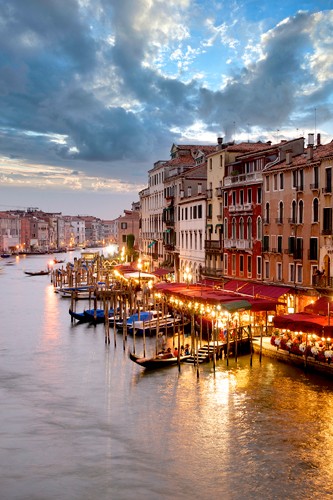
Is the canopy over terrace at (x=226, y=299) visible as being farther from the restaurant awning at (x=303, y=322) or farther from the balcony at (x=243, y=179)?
the balcony at (x=243, y=179)

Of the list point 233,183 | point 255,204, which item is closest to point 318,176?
point 255,204

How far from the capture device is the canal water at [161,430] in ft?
54.6

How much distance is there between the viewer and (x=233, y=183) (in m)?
42.2

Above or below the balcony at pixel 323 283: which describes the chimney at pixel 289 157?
above

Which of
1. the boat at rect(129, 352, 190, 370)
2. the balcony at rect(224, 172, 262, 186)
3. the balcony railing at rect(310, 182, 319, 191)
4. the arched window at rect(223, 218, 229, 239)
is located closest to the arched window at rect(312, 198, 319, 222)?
the balcony railing at rect(310, 182, 319, 191)

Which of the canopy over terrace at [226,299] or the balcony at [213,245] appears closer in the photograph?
the canopy over terrace at [226,299]

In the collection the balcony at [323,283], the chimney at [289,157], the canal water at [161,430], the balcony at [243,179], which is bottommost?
the canal water at [161,430]

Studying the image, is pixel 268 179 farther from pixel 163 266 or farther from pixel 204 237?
pixel 163 266

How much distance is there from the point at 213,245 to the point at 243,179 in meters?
6.51

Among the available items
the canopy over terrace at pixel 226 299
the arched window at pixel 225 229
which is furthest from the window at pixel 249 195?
the canopy over terrace at pixel 226 299

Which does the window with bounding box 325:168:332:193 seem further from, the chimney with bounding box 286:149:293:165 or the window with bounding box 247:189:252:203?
the window with bounding box 247:189:252:203

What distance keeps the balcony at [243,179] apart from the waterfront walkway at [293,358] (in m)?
11.5

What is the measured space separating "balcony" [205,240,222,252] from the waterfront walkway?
564 inches

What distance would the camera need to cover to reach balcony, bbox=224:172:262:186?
1527 inches
